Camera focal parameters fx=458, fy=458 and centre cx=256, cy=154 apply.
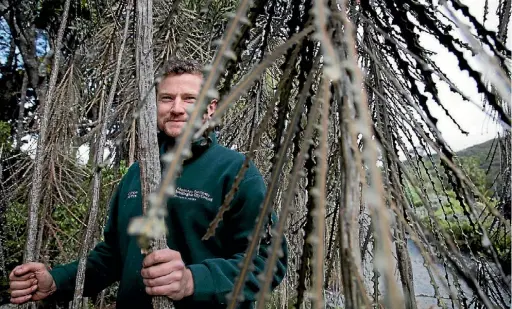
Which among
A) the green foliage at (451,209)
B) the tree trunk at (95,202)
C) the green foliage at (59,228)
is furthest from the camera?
the green foliage at (59,228)

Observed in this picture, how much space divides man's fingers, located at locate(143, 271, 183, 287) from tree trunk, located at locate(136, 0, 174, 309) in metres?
0.05

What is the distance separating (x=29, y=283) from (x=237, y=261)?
52 centimetres

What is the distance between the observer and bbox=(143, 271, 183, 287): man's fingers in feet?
2.13

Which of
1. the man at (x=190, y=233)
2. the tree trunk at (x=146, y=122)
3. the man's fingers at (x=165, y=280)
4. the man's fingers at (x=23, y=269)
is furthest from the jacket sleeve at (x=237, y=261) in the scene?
the man's fingers at (x=23, y=269)

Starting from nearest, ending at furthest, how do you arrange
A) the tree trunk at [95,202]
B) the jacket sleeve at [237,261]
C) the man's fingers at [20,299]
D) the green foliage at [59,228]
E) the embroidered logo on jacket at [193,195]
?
the tree trunk at [95,202], the jacket sleeve at [237,261], the man's fingers at [20,299], the embroidered logo on jacket at [193,195], the green foliage at [59,228]

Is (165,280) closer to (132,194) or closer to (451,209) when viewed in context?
(451,209)

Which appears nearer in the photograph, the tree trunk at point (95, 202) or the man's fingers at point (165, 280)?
the man's fingers at point (165, 280)

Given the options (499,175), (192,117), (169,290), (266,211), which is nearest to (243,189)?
(169,290)

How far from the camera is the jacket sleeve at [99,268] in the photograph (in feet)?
4.14

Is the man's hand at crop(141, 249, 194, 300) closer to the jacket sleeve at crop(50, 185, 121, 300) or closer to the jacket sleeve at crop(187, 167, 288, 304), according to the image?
the jacket sleeve at crop(187, 167, 288, 304)

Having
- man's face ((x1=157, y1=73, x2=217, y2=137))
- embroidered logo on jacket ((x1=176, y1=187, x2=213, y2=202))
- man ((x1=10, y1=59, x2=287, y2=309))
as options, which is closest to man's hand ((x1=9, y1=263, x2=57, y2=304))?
man ((x1=10, y1=59, x2=287, y2=309))

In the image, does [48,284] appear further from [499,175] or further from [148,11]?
[499,175]

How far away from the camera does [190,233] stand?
1170mm

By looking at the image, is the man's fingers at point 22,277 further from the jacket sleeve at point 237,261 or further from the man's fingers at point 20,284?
the jacket sleeve at point 237,261
